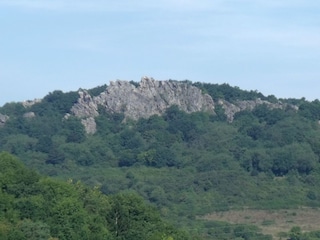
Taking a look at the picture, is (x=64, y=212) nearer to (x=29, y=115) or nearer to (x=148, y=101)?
(x=148, y=101)

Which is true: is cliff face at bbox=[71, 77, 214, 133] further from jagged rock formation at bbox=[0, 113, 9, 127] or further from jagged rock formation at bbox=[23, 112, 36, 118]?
jagged rock formation at bbox=[0, 113, 9, 127]

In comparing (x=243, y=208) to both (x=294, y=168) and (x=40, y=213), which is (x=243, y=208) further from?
(x=40, y=213)

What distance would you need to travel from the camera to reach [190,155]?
408ft

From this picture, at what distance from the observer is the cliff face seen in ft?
431

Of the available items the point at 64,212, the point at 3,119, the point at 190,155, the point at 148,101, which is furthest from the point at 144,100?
the point at 64,212

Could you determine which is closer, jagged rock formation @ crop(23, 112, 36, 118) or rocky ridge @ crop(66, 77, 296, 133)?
rocky ridge @ crop(66, 77, 296, 133)

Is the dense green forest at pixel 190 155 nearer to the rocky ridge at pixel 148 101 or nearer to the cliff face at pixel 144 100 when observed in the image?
the rocky ridge at pixel 148 101

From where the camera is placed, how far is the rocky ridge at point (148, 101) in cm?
13138

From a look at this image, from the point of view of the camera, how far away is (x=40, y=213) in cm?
6169

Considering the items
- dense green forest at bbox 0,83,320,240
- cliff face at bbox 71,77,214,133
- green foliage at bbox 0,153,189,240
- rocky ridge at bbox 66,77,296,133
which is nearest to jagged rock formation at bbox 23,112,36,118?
dense green forest at bbox 0,83,320,240

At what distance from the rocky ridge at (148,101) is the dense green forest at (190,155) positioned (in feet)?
2.80

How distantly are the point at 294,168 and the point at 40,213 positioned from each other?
58155 millimetres

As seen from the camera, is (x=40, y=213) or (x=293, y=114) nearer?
(x=40, y=213)

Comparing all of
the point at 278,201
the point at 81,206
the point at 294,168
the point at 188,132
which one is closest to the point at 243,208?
the point at 278,201
